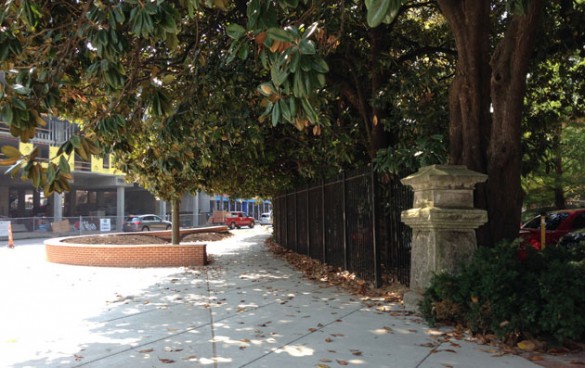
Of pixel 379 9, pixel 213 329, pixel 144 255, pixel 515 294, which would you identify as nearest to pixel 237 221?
pixel 144 255

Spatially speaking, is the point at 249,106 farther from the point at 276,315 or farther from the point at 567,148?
the point at 567,148

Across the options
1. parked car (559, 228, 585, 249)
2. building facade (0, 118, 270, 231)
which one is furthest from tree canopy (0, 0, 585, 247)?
building facade (0, 118, 270, 231)

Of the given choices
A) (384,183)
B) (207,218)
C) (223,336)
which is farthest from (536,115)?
(207,218)

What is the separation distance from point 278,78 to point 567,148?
724 inches

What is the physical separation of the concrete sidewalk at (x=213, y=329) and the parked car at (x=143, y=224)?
2529 cm

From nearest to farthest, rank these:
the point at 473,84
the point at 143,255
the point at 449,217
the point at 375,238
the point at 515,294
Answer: the point at 515,294
the point at 449,217
the point at 473,84
the point at 375,238
the point at 143,255

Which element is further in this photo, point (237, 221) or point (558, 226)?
point (237, 221)

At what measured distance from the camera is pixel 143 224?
36281 mm

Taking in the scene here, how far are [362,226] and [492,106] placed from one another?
419cm


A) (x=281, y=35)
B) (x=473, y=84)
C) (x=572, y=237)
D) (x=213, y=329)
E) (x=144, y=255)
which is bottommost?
(x=213, y=329)

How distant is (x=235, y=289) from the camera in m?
9.61

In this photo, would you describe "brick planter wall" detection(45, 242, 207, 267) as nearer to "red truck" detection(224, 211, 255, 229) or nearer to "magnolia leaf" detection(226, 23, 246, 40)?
"magnolia leaf" detection(226, 23, 246, 40)

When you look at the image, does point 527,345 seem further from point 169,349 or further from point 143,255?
point 143,255

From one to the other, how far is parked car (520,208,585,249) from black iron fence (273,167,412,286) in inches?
177
